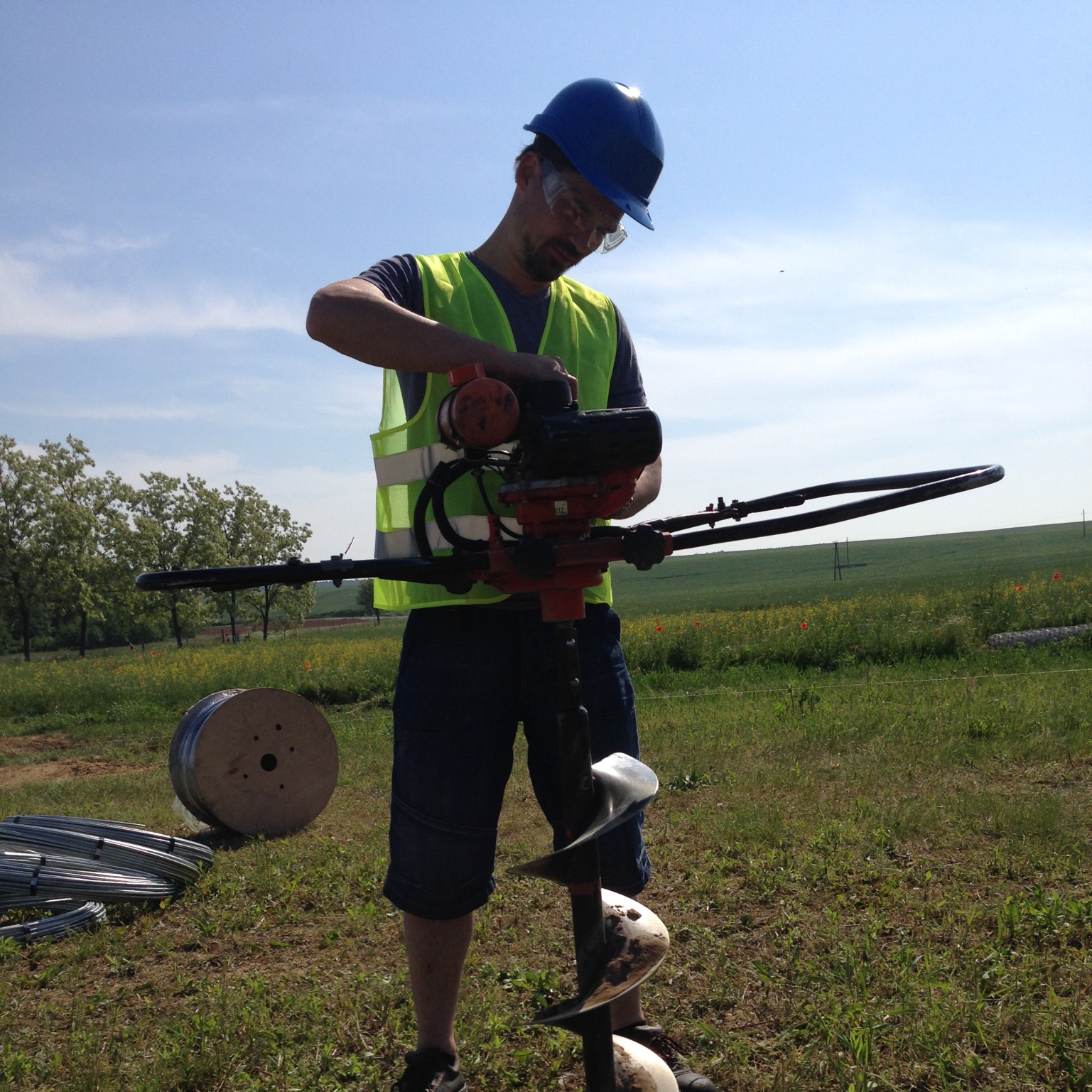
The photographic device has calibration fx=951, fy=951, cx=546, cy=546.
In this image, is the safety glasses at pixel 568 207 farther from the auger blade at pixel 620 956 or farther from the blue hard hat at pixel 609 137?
the auger blade at pixel 620 956

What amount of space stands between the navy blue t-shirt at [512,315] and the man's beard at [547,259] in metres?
0.09

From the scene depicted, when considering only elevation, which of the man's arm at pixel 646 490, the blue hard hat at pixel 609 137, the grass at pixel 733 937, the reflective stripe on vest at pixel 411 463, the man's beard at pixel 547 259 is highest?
the blue hard hat at pixel 609 137

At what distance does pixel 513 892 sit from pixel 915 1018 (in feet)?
6.15

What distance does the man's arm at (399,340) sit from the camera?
168 cm

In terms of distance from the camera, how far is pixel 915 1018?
8.89 feet

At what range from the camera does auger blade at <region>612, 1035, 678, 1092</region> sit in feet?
6.51

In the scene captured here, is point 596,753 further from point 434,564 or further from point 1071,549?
point 1071,549

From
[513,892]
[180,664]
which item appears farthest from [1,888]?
[180,664]

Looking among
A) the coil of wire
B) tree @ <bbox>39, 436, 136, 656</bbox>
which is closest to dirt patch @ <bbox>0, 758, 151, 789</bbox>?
the coil of wire

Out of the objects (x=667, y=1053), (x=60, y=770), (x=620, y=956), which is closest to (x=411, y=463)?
(x=620, y=956)

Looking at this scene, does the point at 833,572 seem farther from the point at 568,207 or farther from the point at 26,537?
the point at 568,207

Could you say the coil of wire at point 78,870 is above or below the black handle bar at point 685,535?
below

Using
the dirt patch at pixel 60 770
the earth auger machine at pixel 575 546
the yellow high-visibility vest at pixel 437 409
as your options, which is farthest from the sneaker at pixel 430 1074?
the dirt patch at pixel 60 770

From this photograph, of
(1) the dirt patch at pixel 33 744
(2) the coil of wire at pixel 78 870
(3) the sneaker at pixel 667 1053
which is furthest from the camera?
(1) the dirt patch at pixel 33 744
